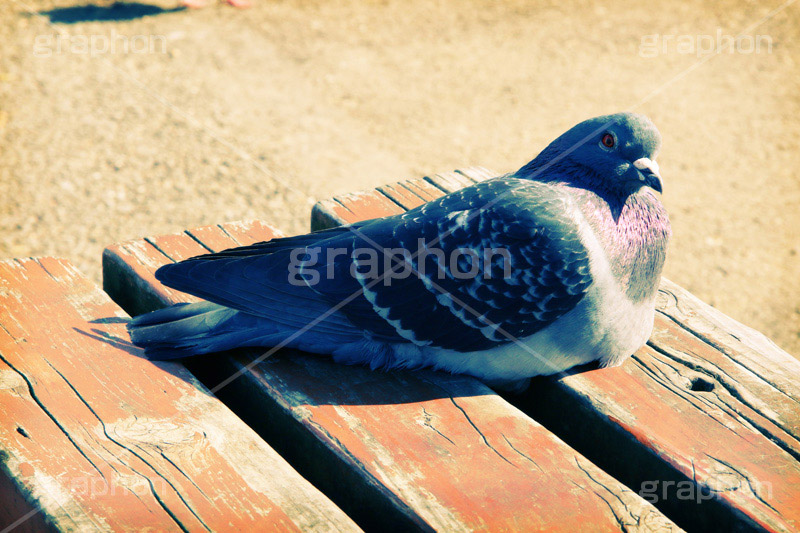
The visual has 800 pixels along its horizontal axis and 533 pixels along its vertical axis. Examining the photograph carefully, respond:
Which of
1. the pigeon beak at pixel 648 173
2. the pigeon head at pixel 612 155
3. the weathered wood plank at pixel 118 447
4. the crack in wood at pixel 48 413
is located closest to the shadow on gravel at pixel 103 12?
the weathered wood plank at pixel 118 447

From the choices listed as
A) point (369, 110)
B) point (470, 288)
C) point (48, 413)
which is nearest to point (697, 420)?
point (470, 288)

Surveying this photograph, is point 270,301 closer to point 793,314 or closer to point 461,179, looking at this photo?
point 461,179

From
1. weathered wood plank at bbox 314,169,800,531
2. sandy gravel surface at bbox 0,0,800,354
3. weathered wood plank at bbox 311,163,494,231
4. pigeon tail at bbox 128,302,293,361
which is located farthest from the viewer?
sandy gravel surface at bbox 0,0,800,354

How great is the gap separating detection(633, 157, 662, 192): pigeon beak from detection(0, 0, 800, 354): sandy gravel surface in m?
2.79

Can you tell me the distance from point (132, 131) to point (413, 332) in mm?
4376

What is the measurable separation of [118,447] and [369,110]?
196 inches

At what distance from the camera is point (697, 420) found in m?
2.24

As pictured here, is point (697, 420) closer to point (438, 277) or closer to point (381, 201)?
point (438, 277)

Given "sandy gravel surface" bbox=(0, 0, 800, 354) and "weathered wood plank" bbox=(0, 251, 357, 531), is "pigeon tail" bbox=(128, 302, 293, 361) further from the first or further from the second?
"sandy gravel surface" bbox=(0, 0, 800, 354)

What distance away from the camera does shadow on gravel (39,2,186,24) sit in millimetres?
7312

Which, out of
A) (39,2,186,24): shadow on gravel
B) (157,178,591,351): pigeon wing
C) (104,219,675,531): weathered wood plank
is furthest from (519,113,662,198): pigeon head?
(39,2,186,24): shadow on gravel

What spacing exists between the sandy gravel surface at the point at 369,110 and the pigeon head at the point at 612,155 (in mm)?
2794

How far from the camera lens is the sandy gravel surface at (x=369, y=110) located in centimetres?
526

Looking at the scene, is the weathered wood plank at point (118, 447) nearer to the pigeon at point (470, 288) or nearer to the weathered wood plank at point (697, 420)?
the pigeon at point (470, 288)
